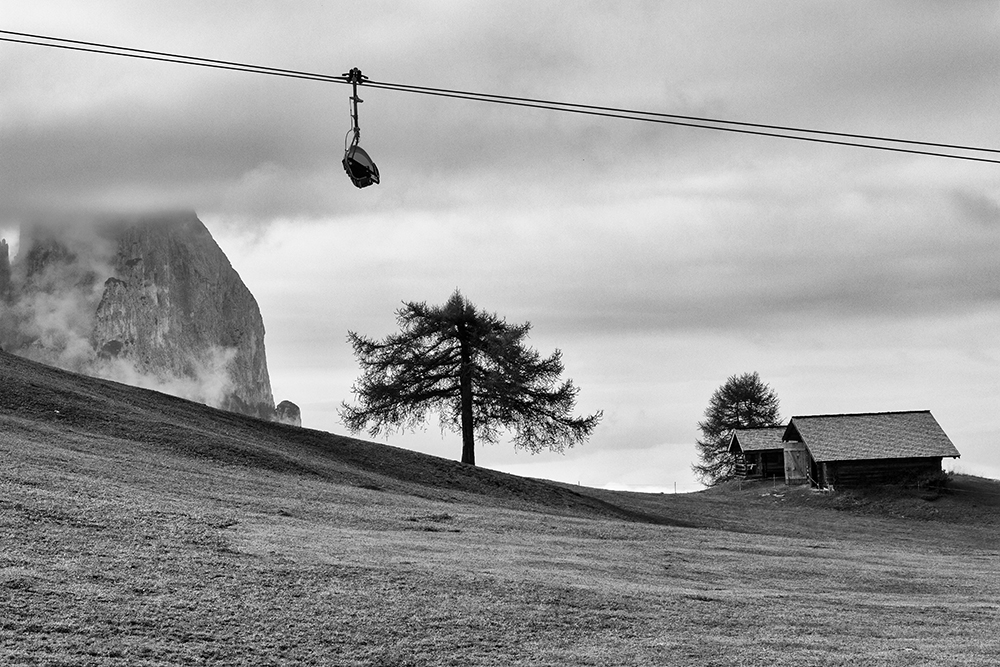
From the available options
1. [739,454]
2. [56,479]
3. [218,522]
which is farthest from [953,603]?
[739,454]


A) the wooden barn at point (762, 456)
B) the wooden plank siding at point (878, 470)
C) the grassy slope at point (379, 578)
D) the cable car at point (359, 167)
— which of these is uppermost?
the cable car at point (359, 167)

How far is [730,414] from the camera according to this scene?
269ft

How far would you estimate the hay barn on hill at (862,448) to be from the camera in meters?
58.2

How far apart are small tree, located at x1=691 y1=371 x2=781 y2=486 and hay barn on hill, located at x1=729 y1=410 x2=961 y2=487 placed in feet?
46.1

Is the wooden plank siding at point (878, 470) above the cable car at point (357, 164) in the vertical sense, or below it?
below

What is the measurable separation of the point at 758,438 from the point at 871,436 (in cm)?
1064

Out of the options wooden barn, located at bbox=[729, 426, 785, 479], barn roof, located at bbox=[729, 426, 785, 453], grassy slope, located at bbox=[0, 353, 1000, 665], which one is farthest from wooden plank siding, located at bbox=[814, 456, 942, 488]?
grassy slope, located at bbox=[0, 353, 1000, 665]

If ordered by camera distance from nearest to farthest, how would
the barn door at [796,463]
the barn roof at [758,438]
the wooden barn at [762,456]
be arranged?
the barn door at [796,463]
the wooden barn at [762,456]
the barn roof at [758,438]

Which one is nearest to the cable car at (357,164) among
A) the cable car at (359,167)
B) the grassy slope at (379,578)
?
the cable car at (359,167)

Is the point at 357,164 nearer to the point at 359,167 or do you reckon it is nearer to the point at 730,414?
the point at 359,167

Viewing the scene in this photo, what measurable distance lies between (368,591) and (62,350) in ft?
640

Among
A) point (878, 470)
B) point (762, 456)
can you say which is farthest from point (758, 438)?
point (878, 470)

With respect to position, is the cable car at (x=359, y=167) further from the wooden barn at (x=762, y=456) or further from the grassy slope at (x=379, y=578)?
the wooden barn at (x=762, y=456)

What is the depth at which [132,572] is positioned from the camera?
52.9 feet
